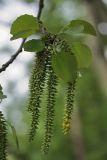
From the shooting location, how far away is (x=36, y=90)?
1.67 metres

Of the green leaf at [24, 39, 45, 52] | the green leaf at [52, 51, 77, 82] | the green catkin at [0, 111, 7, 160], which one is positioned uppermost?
the green leaf at [24, 39, 45, 52]

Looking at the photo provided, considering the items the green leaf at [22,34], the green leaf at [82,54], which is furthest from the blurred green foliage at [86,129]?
the green leaf at [22,34]

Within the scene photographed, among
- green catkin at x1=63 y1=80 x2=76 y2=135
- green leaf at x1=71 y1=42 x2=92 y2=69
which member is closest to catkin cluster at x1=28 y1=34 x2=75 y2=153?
green catkin at x1=63 y1=80 x2=76 y2=135

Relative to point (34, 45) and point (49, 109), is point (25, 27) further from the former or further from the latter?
point (49, 109)

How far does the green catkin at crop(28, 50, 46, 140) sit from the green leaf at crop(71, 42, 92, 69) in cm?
16

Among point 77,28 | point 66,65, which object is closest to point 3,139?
point 66,65

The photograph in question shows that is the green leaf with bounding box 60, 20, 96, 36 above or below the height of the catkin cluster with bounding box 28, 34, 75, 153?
above

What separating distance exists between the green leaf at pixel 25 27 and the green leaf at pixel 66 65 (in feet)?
0.36

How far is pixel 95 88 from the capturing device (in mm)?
15906

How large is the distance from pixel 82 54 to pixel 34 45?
0.18 m

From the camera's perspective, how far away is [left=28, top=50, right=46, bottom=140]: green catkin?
1.66 m

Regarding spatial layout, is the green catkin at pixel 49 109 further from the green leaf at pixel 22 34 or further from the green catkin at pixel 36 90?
the green leaf at pixel 22 34

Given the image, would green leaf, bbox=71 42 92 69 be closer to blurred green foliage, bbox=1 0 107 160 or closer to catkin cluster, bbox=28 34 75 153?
catkin cluster, bbox=28 34 75 153

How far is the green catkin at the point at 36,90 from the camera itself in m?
1.66
